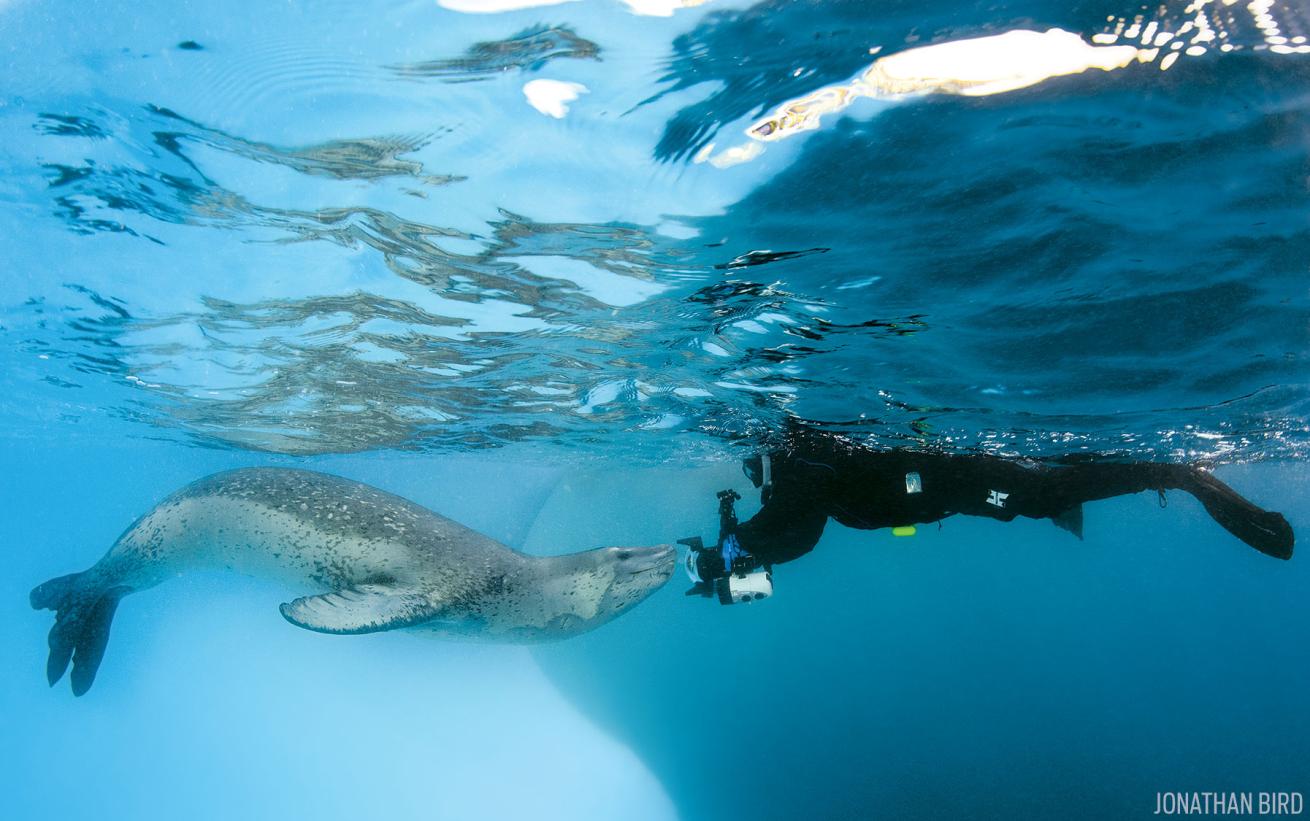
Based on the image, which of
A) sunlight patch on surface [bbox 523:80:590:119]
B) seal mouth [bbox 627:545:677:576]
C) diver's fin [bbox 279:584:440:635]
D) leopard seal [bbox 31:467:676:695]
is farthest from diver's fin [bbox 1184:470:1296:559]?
diver's fin [bbox 279:584:440:635]

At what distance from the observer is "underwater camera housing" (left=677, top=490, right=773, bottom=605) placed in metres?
6.53

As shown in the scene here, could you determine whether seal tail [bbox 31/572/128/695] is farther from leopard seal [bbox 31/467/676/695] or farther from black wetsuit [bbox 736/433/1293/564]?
black wetsuit [bbox 736/433/1293/564]

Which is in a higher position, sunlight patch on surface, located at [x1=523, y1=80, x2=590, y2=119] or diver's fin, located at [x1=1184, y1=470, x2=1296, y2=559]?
sunlight patch on surface, located at [x1=523, y1=80, x2=590, y2=119]

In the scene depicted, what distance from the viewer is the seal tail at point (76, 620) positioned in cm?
797

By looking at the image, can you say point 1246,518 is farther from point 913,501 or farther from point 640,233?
point 640,233

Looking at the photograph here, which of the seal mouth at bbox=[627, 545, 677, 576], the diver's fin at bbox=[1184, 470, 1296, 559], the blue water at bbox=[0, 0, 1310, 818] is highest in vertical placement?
the blue water at bbox=[0, 0, 1310, 818]

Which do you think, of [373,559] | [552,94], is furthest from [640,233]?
[373,559]

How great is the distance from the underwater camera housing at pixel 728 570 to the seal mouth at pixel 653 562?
0.22 metres

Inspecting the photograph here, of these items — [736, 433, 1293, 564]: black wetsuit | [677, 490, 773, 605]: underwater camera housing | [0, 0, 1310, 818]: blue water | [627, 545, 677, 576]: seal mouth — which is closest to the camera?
[0, 0, 1310, 818]: blue water

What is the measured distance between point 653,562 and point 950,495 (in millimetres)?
3701

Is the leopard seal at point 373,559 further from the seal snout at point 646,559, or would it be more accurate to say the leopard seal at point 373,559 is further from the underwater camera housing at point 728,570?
the underwater camera housing at point 728,570

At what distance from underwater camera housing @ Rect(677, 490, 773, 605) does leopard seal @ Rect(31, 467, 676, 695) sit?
415 mm

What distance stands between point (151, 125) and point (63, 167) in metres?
1.27

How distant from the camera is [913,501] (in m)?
7.67
